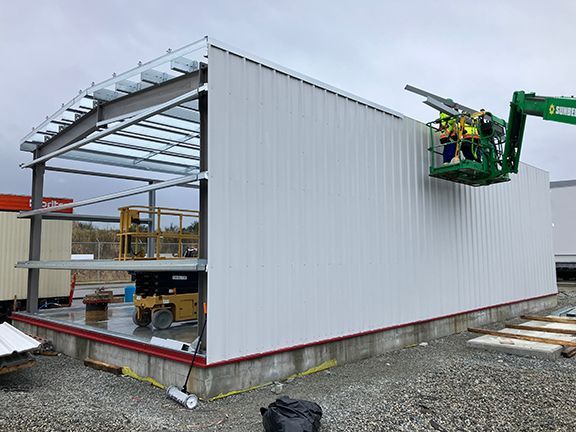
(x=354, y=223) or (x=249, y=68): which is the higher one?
(x=249, y=68)

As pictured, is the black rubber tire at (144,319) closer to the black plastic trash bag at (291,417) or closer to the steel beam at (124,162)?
the steel beam at (124,162)

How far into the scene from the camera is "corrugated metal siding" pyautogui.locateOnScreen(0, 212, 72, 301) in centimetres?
1206

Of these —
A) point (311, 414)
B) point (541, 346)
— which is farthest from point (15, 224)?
point (541, 346)

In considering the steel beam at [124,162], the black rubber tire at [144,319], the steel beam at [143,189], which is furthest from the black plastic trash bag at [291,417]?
the steel beam at [124,162]

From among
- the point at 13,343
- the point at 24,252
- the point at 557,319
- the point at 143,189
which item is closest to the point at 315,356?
the point at 143,189

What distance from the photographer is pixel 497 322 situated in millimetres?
12641

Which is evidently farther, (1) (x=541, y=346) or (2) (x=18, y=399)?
(1) (x=541, y=346)

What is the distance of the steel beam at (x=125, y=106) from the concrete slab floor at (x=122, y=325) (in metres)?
3.89

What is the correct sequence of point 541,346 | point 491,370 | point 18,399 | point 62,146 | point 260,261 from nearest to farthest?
1. point 18,399
2. point 260,261
3. point 491,370
4. point 541,346
5. point 62,146

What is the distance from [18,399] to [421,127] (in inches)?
368

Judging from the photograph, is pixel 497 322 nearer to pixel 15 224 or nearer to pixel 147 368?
pixel 147 368

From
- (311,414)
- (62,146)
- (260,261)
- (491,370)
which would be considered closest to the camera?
(311,414)

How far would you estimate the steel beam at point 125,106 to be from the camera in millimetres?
7125

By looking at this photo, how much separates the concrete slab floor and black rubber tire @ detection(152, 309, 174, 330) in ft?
0.38
